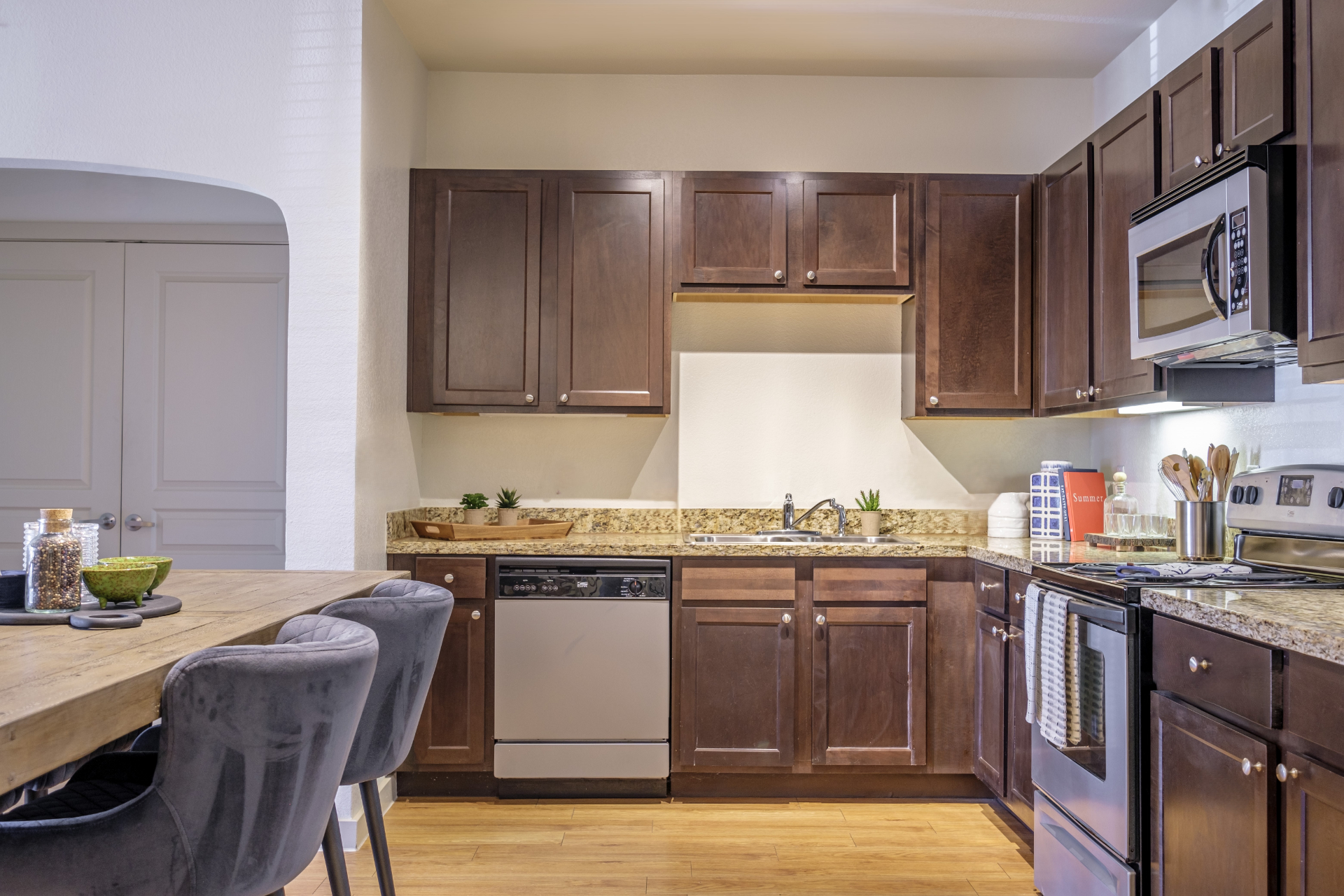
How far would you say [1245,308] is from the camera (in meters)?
1.94

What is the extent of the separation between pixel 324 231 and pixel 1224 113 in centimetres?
256

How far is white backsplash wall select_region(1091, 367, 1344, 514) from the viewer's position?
230 centimetres

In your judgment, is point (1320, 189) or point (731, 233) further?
point (731, 233)

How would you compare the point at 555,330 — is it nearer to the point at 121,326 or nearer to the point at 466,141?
the point at 466,141

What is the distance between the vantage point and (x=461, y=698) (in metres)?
3.04

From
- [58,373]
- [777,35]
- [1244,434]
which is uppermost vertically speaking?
[777,35]

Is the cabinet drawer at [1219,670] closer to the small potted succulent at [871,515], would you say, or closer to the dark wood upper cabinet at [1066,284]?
the dark wood upper cabinet at [1066,284]

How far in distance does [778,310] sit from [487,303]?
46.0 inches

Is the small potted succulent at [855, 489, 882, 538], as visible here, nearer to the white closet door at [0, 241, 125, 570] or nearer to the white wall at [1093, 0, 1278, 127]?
the white wall at [1093, 0, 1278, 127]

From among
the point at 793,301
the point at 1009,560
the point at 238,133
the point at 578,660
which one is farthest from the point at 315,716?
the point at 793,301

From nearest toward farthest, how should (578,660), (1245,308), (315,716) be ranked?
(315,716)
(1245,308)
(578,660)

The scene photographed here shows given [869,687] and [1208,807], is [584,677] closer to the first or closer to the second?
[869,687]

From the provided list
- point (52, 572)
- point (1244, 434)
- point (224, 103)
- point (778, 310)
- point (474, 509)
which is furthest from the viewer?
point (778, 310)

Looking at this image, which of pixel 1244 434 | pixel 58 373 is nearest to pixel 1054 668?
pixel 1244 434
